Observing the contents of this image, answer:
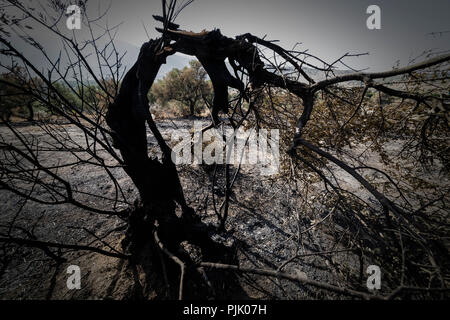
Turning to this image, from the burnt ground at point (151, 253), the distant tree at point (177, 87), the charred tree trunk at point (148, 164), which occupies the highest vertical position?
Result: the distant tree at point (177, 87)

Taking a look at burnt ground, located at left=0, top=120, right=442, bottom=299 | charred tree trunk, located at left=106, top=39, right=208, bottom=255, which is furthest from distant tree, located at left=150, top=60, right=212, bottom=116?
charred tree trunk, located at left=106, top=39, right=208, bottom=255

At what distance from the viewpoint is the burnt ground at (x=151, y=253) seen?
2885 millimetres

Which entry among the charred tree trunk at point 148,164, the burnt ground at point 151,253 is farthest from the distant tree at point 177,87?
the charred tree trunk at point 148,164

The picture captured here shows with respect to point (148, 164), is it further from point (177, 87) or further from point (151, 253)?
point (177, 87)

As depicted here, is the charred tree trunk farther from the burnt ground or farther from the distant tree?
the distant tree

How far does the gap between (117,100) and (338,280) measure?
489 cm

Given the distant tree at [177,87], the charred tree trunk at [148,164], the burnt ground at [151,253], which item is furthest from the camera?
the distant tree at [177,87]

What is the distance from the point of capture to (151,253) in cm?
319

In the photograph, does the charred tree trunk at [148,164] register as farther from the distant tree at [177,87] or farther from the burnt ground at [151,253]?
the distant tree at [177,87]

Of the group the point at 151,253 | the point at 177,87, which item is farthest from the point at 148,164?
the point at 177,87

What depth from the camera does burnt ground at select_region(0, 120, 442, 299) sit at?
9.46 feet

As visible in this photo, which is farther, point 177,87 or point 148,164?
point 177,87

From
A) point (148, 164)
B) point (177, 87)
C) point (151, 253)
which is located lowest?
point (151, 253)
